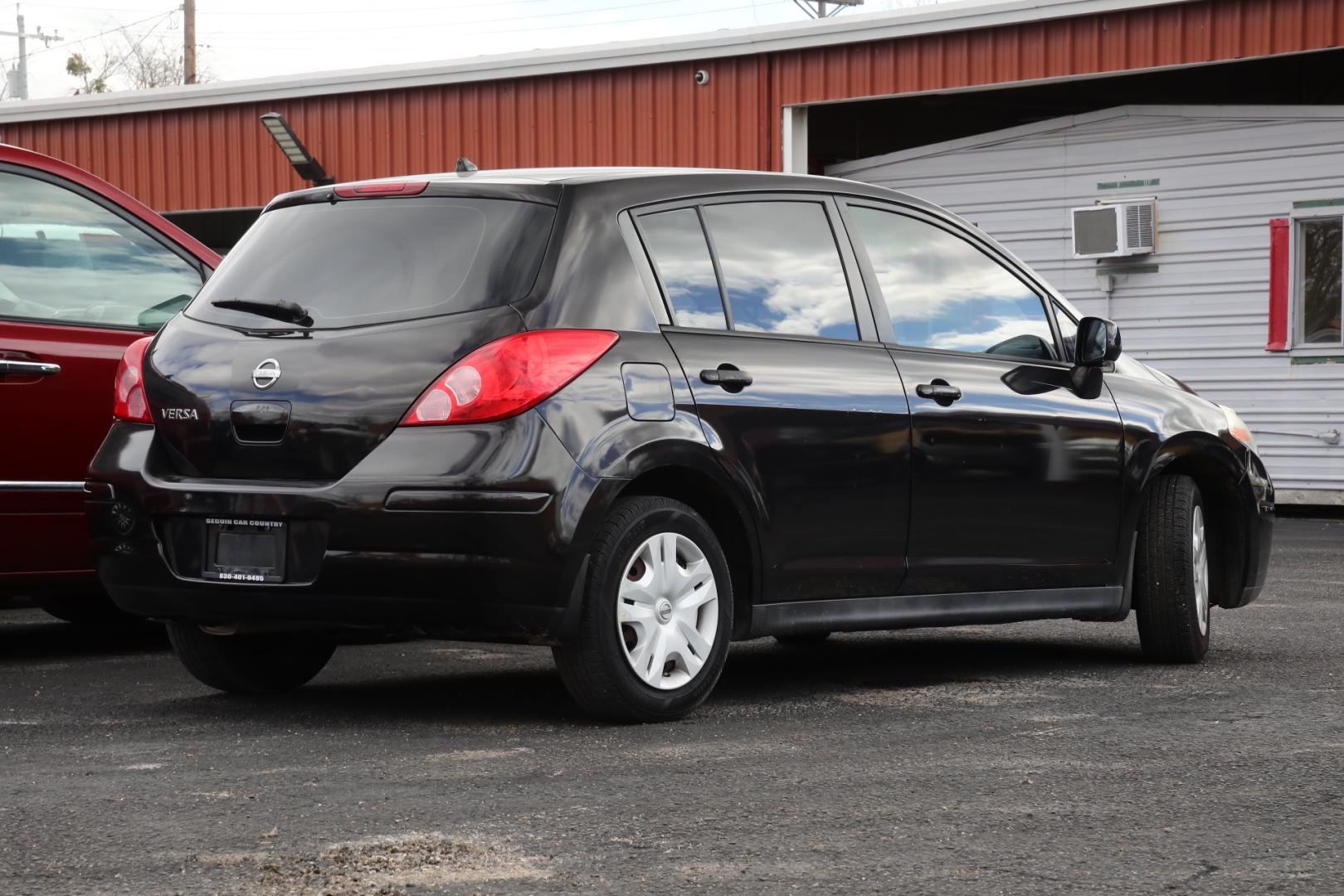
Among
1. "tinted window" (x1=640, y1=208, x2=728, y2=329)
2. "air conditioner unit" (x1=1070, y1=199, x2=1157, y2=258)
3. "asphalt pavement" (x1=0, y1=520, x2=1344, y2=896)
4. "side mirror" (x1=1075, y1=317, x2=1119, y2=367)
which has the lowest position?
"asphalt pavement" (x1=0, y1=520, x2=1344, y2=896)

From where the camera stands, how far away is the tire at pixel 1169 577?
272 inches

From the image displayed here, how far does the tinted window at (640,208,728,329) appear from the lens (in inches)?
219

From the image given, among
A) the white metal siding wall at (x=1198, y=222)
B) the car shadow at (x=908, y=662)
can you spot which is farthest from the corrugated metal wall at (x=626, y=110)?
the car shadow at (x=908, y=662)

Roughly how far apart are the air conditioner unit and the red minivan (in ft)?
37.1

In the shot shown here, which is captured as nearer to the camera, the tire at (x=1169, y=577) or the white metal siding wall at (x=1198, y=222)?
the tire at (x=1169, y=577)

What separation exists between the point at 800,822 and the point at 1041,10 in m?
13.5

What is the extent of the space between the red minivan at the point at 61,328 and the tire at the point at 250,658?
81 cm

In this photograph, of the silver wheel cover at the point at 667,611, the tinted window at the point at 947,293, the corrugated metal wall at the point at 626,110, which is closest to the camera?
the silver wheel cover at the point at 667,611

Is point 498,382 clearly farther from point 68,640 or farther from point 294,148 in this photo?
point 294,148

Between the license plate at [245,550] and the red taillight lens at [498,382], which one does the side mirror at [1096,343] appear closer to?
the red taillight lens at [498,382]

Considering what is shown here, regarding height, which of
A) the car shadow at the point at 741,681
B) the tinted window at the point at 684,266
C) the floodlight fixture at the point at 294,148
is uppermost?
the floodlight fixture at the point at 294,148

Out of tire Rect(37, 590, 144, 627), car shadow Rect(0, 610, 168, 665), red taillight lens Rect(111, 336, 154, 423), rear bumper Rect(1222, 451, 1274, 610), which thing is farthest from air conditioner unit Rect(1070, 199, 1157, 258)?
red taillight lens Rect(111, 336, 154, 423)

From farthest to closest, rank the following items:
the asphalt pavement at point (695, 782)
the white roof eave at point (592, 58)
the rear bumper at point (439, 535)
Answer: the white roof eave at point (592, 58) → the rear bumper at point (439, 535) → the asphalt pavement at point (695, 782)

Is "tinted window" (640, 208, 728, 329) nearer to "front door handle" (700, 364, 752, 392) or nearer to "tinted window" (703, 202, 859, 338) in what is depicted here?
"tinted window" (703, 202, 859, 338)
